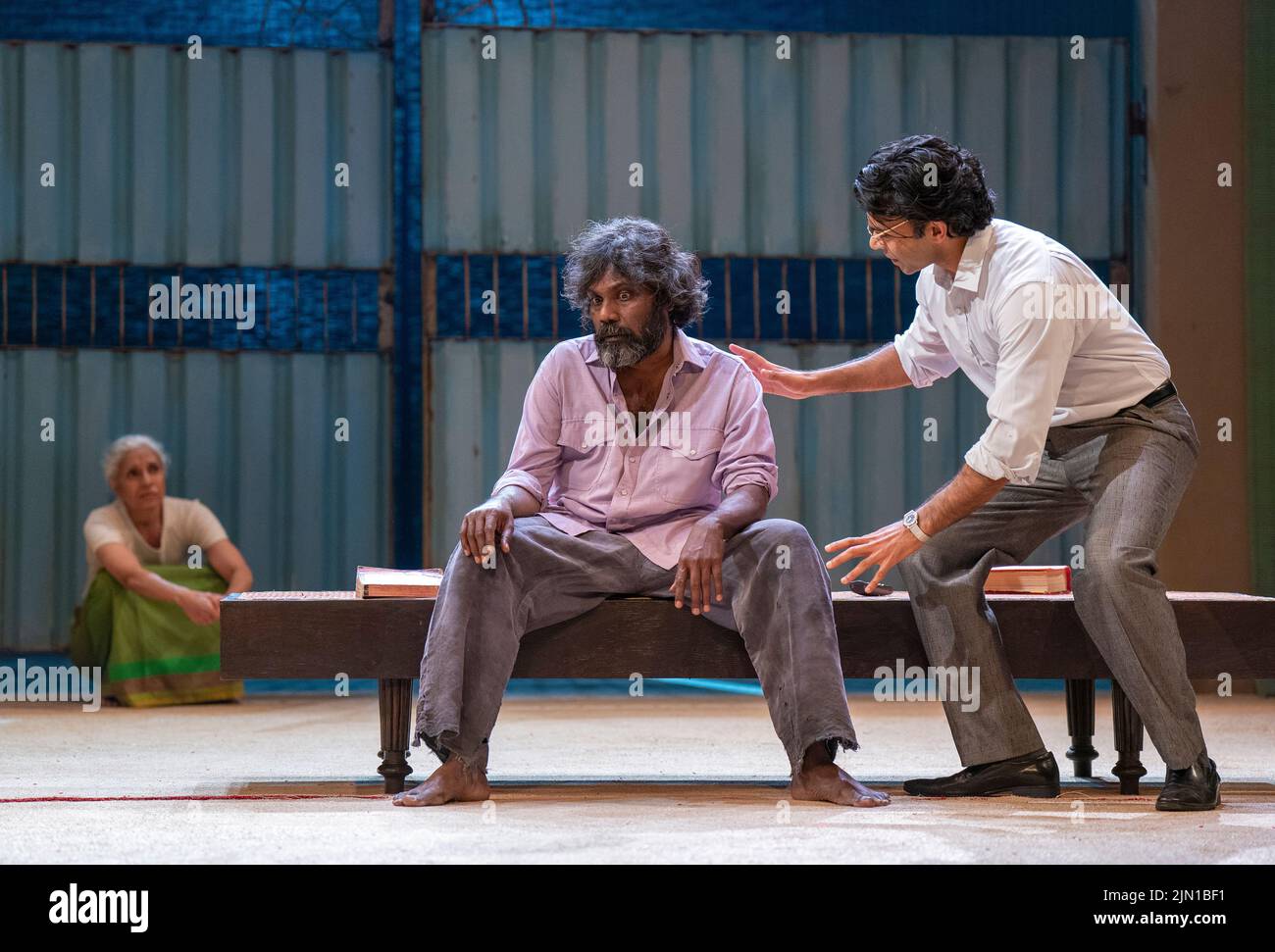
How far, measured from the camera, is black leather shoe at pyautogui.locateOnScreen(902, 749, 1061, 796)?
3338 millimetres

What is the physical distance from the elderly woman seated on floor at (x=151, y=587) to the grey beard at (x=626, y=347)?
3.00 metres

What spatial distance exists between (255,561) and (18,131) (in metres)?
2.18

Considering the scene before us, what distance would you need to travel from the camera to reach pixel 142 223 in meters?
6.80

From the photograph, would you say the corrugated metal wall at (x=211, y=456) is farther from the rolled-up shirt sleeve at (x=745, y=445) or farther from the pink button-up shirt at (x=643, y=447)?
the rolled-up shirt sleeve at (x=745, y=445)

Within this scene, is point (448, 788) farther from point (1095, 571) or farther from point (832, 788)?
point (1095, 571)

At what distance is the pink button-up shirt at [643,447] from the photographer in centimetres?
357

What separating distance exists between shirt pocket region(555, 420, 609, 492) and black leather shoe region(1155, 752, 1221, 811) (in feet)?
4.75

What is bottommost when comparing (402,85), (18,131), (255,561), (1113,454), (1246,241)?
(255,561)

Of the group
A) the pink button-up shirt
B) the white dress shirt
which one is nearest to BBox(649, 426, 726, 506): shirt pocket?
the pink button-up shirt

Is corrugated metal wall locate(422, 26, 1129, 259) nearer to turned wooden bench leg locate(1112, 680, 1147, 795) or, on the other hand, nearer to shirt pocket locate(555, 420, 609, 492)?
shirt pocket locate(555, 420, 609, 492)

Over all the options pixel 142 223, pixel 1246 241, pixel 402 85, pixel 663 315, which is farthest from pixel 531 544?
pixel 402 85

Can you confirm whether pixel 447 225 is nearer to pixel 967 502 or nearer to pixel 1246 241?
pixel 1246 241

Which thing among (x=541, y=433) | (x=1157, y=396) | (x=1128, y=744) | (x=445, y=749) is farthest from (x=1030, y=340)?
(x=445, y=749)

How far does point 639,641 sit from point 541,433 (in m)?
0.59
